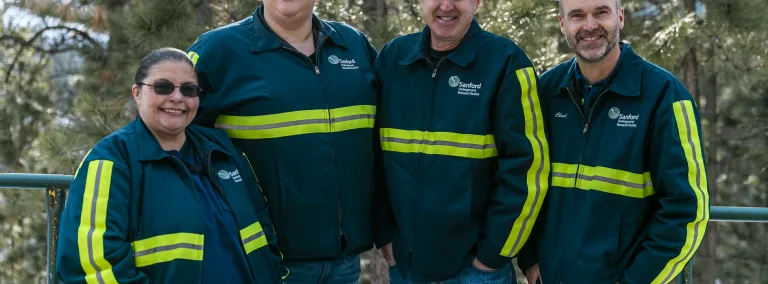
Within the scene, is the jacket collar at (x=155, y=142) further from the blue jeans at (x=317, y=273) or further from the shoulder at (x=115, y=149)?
the blue jeans at (x=317, y=273)

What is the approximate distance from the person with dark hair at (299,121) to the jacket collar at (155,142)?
0.20 metres

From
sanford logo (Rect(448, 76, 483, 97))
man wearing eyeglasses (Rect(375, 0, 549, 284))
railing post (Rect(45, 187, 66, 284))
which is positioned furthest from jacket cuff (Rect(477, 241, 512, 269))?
railing post (Rect(45, 187, 66, 284))

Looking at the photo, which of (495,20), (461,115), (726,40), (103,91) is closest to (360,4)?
(495,20)

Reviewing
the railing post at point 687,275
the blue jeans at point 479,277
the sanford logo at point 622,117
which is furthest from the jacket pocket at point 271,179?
the railing post at point 687,275

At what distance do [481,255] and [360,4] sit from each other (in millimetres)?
4934

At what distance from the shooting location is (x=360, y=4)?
7.86m

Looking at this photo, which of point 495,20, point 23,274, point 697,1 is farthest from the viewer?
point 23,274

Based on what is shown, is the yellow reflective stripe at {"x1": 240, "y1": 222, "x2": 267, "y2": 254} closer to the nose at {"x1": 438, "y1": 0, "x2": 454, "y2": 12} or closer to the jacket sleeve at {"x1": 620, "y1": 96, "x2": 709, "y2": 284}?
the nose at {"x1": 438, "y1": 0, "x2": 454, "y2": 12}

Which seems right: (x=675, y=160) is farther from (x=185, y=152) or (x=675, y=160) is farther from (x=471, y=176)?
(x=185, y=152)

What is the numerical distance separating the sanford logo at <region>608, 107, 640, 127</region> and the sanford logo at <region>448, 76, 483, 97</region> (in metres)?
0.45

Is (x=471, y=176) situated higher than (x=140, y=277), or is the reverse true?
(x=471, y=176)

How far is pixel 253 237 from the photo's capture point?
9.81 feet

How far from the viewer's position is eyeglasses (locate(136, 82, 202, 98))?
114 inches

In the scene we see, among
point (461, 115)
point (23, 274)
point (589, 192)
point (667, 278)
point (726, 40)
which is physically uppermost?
point (726, 40)
